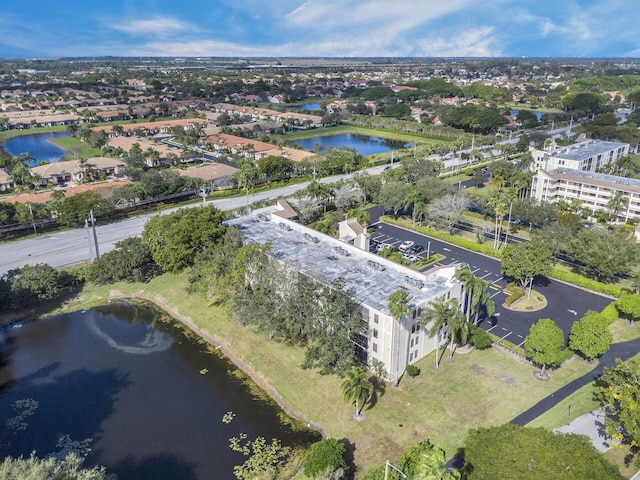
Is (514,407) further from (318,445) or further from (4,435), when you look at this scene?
(4,435)

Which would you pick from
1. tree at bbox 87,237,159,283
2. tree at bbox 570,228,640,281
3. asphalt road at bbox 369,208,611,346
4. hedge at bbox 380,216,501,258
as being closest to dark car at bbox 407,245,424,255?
asphalt road at bbox 369,208,611,346

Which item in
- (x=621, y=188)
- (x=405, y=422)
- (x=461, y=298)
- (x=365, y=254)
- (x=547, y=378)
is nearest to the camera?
(x=405, y=422)

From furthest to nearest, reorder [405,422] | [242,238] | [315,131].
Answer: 1. [315,131]
2. [242,238]
3. [405,422]

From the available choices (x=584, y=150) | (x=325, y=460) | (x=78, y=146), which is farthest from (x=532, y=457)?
(x=78, y=146)

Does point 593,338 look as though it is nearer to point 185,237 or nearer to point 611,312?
point 611,312

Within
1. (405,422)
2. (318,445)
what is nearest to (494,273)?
(405,422)

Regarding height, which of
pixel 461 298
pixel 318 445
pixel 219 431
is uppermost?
pixel 461 298

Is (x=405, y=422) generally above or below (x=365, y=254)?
below

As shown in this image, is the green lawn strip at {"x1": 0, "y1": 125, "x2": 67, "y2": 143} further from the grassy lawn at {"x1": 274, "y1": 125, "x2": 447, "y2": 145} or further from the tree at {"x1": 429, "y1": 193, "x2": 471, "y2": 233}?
the tree at {"x1": 429, "y1": 193, "x2": 471, "y2": 233}
